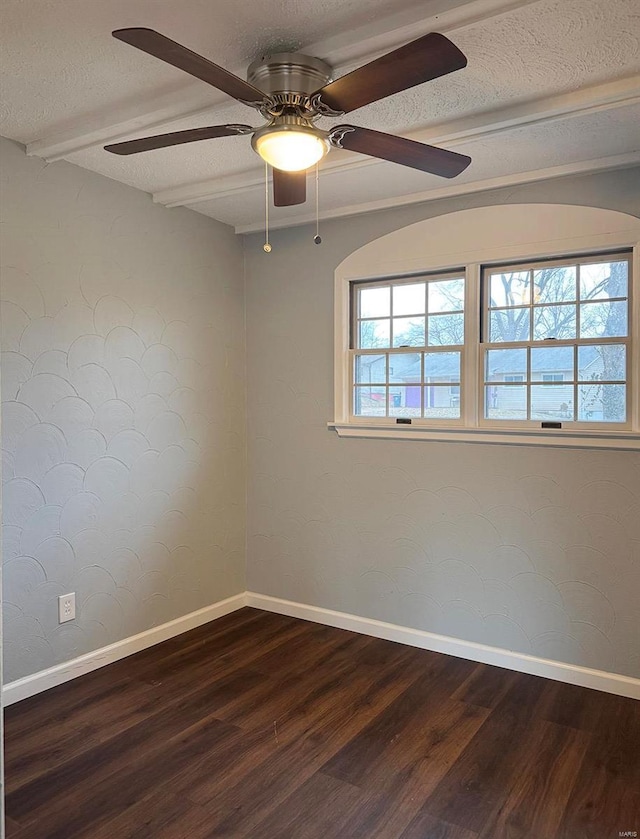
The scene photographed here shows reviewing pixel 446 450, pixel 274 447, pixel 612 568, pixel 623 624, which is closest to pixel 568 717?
pixel 623 624

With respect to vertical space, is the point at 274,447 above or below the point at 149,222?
below

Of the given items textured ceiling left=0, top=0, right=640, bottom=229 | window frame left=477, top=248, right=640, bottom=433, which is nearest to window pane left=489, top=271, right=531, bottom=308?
window frame left=477, top=248, right=640, bottom=433

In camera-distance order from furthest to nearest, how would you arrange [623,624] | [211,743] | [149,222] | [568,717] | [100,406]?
[149,222] < [100,406] < [623,624] < [568,717] < [211,743]

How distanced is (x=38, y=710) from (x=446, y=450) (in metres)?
2.27

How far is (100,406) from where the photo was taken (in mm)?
3025

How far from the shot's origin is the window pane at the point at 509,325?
304 centimetres

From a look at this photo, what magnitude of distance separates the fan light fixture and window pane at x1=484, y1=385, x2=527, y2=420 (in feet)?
5.42

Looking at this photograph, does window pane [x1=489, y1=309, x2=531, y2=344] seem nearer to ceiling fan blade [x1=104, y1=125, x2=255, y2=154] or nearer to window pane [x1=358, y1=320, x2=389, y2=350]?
window pane [x1=358, y1=320, x2=389, y2=350]

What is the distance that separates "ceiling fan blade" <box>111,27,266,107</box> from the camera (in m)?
1.38

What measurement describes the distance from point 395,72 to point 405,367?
1.99 m

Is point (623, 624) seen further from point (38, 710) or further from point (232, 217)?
point (232, 217)

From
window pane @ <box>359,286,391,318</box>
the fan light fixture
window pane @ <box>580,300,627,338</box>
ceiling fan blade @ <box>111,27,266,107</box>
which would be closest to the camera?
ceiling fan blade @ <box>111,27,266,107</box>

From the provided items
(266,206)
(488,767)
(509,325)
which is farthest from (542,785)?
(266,206)

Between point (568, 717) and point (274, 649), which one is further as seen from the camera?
point (274, 649)
